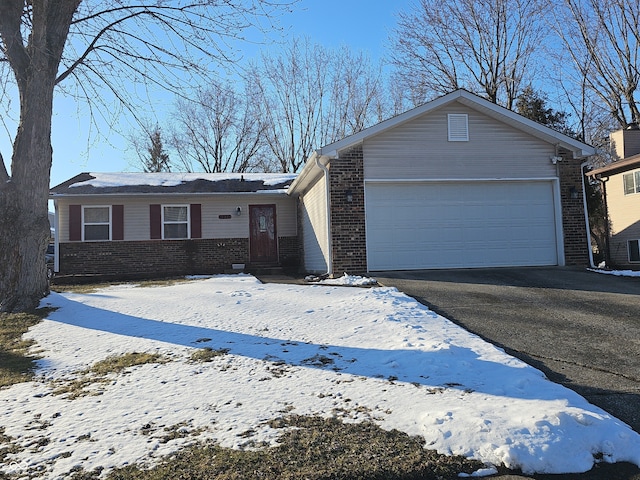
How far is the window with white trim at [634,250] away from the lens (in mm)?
14773

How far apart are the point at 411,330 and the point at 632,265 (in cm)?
1313

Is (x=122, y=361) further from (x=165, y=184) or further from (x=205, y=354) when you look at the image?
(x=165, y=184)

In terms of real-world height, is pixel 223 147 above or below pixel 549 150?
above

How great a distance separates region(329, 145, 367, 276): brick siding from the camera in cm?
1052

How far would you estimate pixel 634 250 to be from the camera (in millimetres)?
14961

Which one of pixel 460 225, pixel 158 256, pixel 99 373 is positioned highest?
pixel 460 225

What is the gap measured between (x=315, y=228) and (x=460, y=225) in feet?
13.0

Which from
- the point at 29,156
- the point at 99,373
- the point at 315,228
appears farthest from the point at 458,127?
the point at 99,373

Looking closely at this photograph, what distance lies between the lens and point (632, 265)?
49.0 ft

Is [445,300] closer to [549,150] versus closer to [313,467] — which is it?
[313,467]

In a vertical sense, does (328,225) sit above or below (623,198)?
below

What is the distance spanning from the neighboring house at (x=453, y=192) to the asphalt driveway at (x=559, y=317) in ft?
2.08

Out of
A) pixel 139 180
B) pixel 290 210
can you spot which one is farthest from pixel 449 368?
pixel 139 180

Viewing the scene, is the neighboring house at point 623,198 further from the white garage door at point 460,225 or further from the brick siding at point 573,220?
the white garage door at point 460,225
